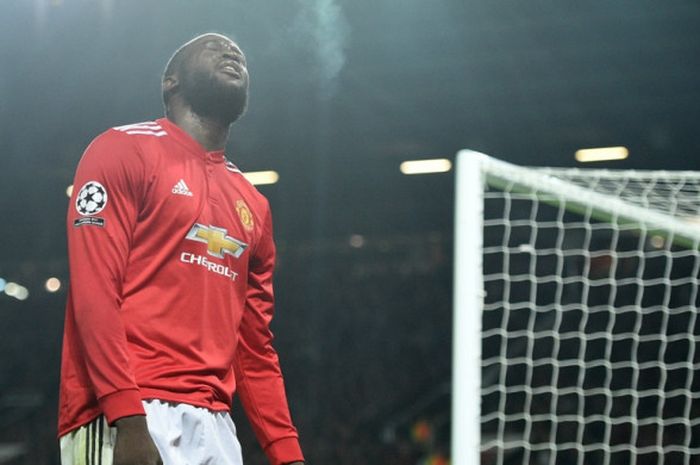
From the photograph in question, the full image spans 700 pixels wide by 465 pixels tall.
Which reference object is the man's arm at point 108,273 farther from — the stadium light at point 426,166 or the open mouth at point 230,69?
the stadium light at point 426,166

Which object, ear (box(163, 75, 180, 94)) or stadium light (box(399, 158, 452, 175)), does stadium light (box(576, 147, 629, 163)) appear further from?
ear (box(163, 75, 180, 94))

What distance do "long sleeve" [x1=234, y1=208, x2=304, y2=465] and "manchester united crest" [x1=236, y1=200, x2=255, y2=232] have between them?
7 centimetres

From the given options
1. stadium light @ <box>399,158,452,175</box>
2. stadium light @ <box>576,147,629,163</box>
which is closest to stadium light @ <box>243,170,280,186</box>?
stadium light @ <box>399,158,452,175</box>

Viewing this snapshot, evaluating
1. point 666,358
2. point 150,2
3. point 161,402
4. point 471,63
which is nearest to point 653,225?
point 161,402

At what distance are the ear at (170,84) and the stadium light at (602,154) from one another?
34.2 feet

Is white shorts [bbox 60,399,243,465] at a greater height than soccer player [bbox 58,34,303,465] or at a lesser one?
lesser

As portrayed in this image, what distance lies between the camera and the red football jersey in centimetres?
167

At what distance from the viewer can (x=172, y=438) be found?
1.72m

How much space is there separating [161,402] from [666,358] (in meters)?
9.37

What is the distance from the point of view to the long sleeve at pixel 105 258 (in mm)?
1629

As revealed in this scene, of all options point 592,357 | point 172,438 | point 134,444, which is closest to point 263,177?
point 592,357

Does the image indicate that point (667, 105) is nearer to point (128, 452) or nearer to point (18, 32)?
point (18, 32)

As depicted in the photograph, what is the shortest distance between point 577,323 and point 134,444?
33.0 feet

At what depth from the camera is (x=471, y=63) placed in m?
9.77
